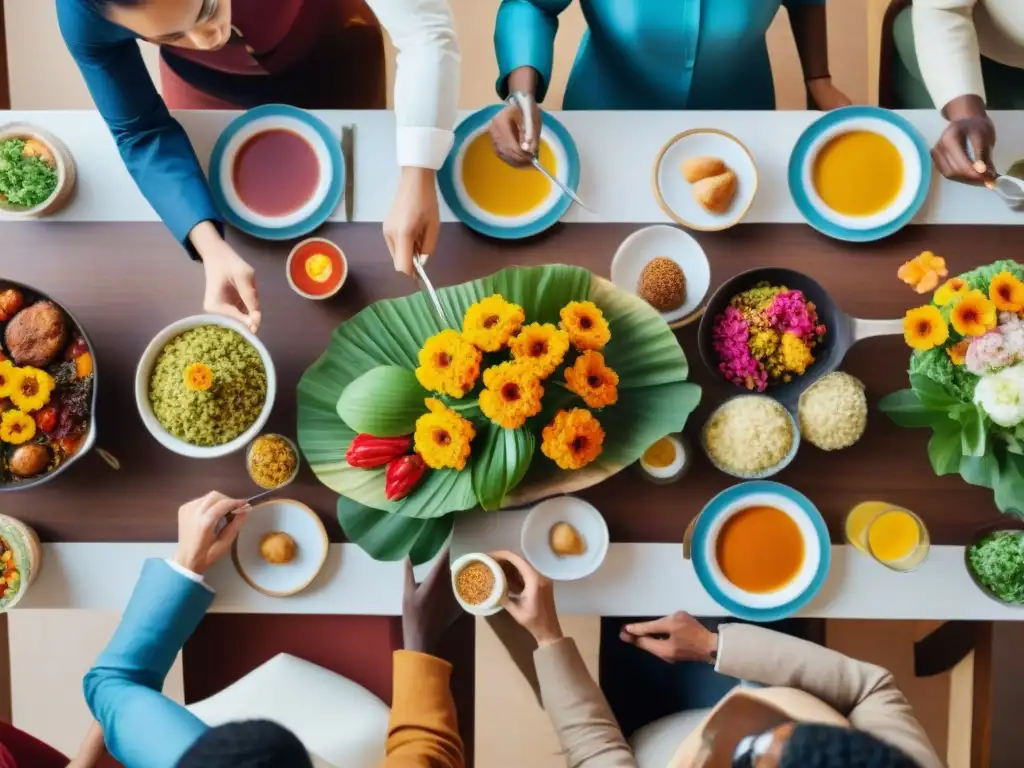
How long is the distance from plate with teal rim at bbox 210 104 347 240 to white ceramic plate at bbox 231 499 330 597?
453 millimetres

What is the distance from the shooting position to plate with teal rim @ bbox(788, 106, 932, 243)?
1158mm

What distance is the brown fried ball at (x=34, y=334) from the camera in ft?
3.49

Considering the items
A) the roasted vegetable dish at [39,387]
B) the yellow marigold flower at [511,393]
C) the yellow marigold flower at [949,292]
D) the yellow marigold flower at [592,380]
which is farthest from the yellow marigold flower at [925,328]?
the roasted vegetable dish at [39,387]

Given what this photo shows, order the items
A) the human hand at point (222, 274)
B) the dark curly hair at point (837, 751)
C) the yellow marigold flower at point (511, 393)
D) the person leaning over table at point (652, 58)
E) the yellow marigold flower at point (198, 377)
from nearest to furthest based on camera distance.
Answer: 1. the dark curly hair at point (837, 751)
2. the yellow marigold flower at point (511, 393)
3. the yellow marigold flower at point (198, 377)
4. the human hand at point (222, 274)
5. the person leaning over table at point (652, 58)

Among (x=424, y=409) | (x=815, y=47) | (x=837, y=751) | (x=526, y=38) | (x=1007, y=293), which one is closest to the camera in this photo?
(x=837, y=751)

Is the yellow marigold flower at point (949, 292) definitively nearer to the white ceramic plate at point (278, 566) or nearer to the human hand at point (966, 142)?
the human hand at point (966, 142)

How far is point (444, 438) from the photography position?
0.94 meters

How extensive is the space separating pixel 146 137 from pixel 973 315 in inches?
47.5

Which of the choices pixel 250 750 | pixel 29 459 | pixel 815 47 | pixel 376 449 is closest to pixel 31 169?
pixel 29 459

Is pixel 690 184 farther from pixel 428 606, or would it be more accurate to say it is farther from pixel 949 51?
pixel 428 606

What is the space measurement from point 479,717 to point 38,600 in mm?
1292

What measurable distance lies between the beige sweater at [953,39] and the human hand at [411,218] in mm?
842

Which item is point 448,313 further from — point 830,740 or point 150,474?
point 830,740

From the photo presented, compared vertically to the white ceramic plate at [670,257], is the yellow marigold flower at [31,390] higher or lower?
lower
